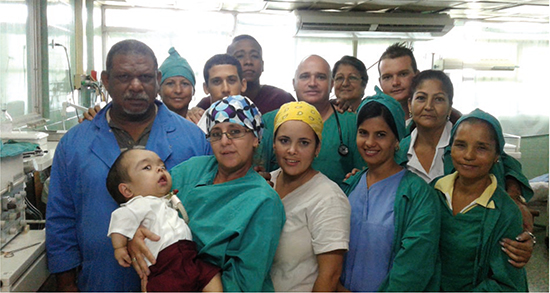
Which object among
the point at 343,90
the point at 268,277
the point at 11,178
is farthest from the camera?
the point at 343,90

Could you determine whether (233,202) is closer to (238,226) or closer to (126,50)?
(238,226)

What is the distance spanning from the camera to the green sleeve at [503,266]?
146cm

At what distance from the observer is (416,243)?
143cm

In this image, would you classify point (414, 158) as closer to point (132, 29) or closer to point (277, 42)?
point (277, 42)

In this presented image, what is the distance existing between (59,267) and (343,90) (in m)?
1.67

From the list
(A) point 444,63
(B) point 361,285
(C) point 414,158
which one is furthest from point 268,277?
(A) point 444,63

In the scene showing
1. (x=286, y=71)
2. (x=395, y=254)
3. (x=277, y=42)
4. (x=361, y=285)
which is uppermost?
(x=277, y=42)

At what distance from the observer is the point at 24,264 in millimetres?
1577

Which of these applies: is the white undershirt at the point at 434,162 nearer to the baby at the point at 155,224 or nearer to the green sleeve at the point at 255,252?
the green sleeve at the point at 255,252

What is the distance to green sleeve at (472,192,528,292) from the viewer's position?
1459 mm

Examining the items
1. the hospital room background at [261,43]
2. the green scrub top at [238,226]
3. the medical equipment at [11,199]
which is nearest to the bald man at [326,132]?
the green scrub top at [238,226]

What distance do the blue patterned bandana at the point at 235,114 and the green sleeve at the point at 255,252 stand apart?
29 cm

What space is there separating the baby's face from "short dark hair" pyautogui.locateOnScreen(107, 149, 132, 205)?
0.7 inches

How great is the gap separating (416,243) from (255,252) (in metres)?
0.54
